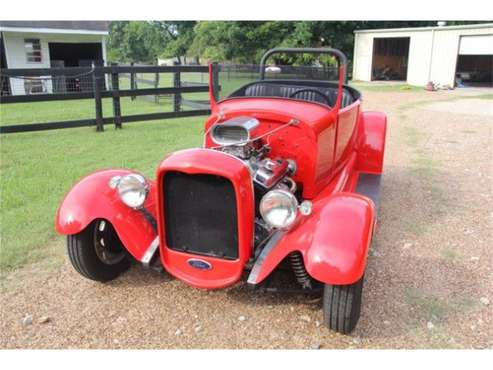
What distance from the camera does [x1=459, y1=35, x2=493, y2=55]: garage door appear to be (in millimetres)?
19359

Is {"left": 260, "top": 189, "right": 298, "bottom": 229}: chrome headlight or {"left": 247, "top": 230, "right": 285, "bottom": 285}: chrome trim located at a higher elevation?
{"left": 260, "top": 189, "right": 298, "bottom": 229}: chrome headlight

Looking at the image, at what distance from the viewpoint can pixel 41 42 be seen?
17859mm

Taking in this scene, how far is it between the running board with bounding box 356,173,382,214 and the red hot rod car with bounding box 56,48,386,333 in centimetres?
20

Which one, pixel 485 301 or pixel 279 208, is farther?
pixel 485 301

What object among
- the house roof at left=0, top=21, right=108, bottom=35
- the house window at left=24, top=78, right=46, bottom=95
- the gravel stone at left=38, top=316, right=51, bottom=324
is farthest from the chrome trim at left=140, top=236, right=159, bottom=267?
the house roof at left=0, top=21, right=108, bottom=35

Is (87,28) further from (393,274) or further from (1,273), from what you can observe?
(393,274)

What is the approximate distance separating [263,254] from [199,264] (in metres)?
0.45

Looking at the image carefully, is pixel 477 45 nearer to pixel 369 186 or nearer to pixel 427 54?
pixel 427 54

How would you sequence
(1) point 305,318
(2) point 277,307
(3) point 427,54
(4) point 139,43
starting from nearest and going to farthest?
(1) point 305,318, (2) point 277,307, (3) point 427,54, (4) point 139,43

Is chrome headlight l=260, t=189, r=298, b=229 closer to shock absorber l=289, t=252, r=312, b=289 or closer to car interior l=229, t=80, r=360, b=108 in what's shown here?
shock absorber l=289, t=252, r=312, b=289

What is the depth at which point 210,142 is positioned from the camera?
3.83m

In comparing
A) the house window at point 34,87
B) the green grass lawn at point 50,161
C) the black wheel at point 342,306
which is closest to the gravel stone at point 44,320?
the green grass lawn at point 50,161

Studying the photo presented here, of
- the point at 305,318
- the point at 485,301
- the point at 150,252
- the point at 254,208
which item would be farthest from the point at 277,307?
the point at 485,301

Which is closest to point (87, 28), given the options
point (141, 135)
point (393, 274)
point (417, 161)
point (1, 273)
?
point (141, 135)
